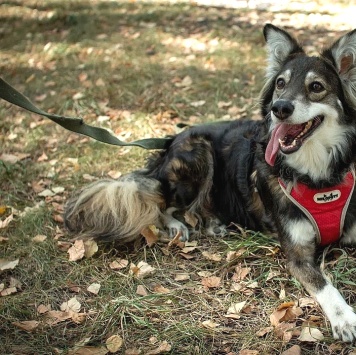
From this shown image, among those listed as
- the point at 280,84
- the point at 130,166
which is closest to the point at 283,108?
the point at 280,84

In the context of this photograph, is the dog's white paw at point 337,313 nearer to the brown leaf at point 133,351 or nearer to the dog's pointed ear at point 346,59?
the brown leaf at point 133,351

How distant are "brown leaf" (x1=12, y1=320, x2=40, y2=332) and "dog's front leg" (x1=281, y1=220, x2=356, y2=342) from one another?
5.45 ft

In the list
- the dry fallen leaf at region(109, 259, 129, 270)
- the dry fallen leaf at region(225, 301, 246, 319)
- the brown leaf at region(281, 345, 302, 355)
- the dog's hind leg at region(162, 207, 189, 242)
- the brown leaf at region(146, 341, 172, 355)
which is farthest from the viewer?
the dog's hind leg at region(162, 207, 189, 242)

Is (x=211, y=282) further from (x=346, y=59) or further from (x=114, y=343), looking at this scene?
(x=346, y=59)

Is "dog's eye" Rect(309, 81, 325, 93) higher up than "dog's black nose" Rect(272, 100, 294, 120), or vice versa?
"dog's eye" Rect(309, 81, 325, 93)

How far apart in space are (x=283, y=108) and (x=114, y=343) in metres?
1.70

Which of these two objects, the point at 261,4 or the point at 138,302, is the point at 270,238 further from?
the point at 261,4

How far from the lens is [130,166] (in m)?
5.23

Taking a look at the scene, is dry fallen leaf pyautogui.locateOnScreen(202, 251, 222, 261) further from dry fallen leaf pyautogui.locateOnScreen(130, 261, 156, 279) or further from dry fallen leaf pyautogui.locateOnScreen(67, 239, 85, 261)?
dry fallen leaf pyautogui.locateOnScreen(67, 239, 85, 261)

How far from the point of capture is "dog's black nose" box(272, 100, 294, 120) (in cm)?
303

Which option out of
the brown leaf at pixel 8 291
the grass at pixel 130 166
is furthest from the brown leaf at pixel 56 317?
the brown leaf at pixel 8 291

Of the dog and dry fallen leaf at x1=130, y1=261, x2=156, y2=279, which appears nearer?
the dog

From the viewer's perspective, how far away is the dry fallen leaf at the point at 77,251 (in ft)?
12.4

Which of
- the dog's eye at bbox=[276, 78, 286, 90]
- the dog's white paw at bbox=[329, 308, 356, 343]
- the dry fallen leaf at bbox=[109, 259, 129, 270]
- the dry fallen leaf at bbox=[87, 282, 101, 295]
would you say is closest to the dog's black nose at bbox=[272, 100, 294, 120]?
the dog's eye at bbox=[276, 78, 286, 90]
